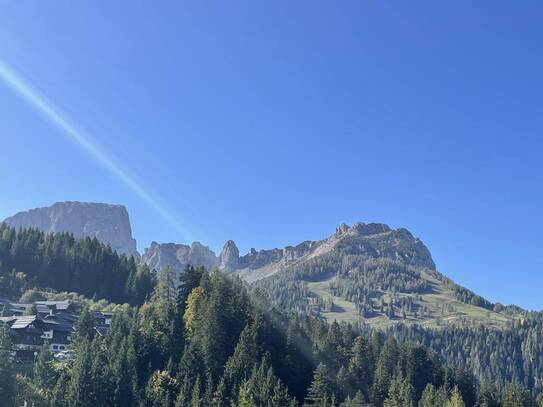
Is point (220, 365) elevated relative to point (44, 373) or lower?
elevated

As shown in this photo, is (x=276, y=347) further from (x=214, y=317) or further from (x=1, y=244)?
(x=1, y=244)

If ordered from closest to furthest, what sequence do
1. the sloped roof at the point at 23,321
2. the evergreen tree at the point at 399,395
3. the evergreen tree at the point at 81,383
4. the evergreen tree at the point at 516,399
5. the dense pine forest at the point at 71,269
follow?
the evergreen tree at the point at 81,383
the evergreen tree at the point at 399,395
the sloped roof at the point at 23,321
the evergreen tree at the point at 516,399
the dense pine forest at the point at 71,269

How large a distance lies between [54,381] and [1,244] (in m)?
102

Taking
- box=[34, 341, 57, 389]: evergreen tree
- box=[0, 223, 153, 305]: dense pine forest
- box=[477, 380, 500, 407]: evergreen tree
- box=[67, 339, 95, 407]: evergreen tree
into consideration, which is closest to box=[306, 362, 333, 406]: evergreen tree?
box=[67, 339, 95, 407]: evergreen tree

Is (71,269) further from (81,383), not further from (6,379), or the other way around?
(6,379)

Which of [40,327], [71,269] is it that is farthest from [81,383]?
[71,269]

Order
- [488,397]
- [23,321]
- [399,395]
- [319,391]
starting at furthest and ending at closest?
[488,397], [23,321], [399,395], [319,391]

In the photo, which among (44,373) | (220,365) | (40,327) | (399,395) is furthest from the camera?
(40,327)

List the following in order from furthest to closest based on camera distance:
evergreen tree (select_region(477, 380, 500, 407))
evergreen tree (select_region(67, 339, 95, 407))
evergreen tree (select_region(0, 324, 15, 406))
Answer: evergreen tree (select_region(477, 380, 500, 407)) < evergreen tree (select_region(67, 339, 95, 407)) < evergreen tree (select_region(0, 324, 15, 406))

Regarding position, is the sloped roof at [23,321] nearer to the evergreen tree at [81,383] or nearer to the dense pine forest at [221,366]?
→ the dense pine forest at [221,366]

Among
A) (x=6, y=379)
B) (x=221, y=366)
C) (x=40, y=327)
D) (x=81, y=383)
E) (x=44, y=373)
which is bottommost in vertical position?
(x=6, y=379)

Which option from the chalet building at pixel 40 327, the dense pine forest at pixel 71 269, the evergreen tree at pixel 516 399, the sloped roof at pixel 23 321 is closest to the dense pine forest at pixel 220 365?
the evergreen tree at pixel 516 399

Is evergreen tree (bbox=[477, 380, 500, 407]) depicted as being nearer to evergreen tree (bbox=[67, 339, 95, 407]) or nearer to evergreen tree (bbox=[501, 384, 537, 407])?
evergreen tree (bbox=[501, 384, 537, 407])

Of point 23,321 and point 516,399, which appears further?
point 516,399
